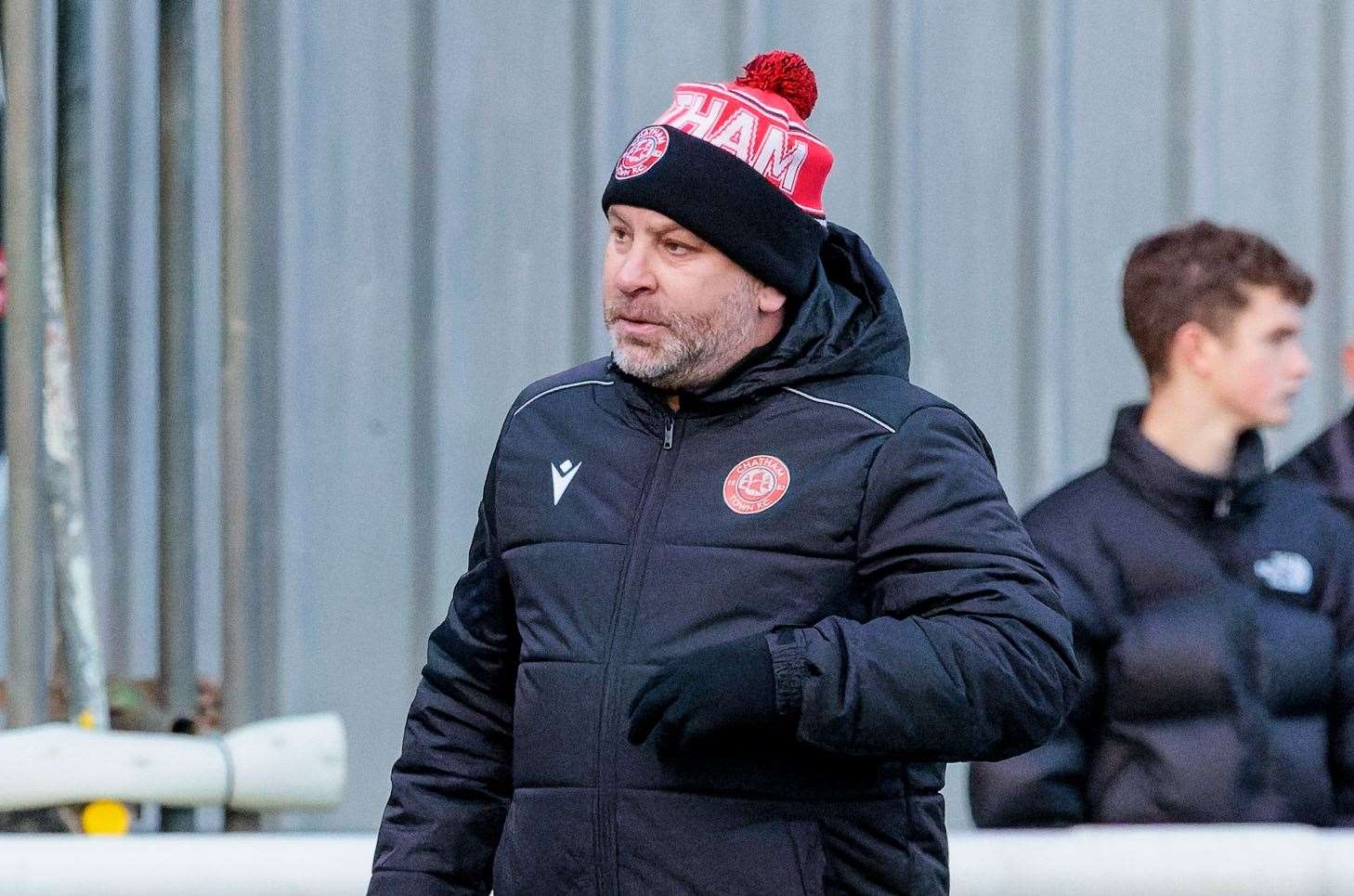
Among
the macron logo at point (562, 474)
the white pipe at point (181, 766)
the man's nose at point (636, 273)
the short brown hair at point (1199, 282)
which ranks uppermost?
the man's nose at point (636, 273)

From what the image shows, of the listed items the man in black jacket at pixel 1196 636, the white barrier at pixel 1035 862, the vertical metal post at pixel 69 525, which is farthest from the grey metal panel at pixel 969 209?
the vertical metal post at pixel 69 525

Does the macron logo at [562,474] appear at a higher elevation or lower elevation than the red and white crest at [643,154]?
lower

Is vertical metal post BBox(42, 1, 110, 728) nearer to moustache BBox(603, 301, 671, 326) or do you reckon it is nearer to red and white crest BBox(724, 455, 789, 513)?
moustache BBox(603, 301, 671, 326)

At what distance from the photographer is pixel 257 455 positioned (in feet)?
10.4

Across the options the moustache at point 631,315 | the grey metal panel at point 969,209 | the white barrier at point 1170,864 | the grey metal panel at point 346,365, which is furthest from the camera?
the grey metal panel at point 969,209

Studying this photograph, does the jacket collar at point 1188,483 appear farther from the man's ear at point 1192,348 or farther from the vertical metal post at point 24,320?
the vertical metal post at point 24,320

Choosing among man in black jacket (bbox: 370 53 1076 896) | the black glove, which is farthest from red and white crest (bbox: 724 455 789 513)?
the black glove

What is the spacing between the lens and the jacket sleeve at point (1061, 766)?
109 inches

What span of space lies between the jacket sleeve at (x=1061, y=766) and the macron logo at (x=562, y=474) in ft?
3.42

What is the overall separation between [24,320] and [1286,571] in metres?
1.80

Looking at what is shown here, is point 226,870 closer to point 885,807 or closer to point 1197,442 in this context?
point 885,807

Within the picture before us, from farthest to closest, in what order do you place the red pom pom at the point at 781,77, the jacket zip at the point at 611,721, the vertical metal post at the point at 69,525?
1. the vertical metal post at the point at 69,525
2. the red pom pom at the point at 781,77
3. the jacket zip at the point at 611,721

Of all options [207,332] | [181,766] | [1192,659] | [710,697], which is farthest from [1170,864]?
[207,332]

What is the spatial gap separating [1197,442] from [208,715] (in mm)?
1586
